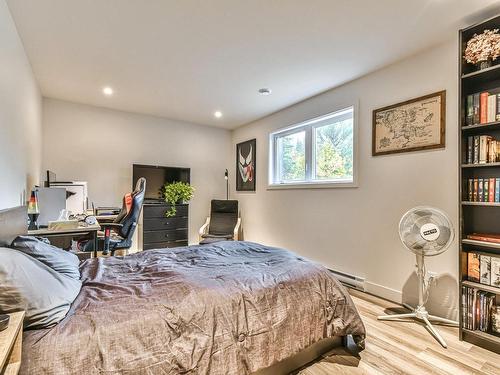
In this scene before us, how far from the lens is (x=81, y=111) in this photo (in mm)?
4031

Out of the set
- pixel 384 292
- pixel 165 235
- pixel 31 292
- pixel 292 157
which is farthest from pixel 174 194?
pixel 31 292

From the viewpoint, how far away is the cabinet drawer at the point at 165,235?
14.0 feet

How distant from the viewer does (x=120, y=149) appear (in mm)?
4355

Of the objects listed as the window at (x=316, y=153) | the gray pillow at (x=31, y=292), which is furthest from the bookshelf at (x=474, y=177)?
the gray pillow at (x=31, y=292)

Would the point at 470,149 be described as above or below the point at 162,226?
above

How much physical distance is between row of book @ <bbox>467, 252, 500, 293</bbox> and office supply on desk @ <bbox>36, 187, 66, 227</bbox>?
12.4 feet

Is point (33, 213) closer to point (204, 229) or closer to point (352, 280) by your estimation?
point (204, 229)

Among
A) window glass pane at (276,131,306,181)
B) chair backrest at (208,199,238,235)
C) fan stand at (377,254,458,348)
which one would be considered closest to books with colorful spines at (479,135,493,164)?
fan stand at (377,254,458,348)

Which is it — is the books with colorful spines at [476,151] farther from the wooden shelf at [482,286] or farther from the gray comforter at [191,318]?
the gray comforter at [191,318]

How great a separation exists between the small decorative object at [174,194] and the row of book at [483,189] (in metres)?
3.80

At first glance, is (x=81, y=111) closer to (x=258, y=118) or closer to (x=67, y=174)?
(x=67, y=174)

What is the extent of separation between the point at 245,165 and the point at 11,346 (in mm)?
4424

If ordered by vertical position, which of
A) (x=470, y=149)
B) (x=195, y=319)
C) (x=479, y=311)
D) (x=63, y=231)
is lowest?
(x=479, y=311)

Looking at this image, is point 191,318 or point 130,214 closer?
point 191,318
